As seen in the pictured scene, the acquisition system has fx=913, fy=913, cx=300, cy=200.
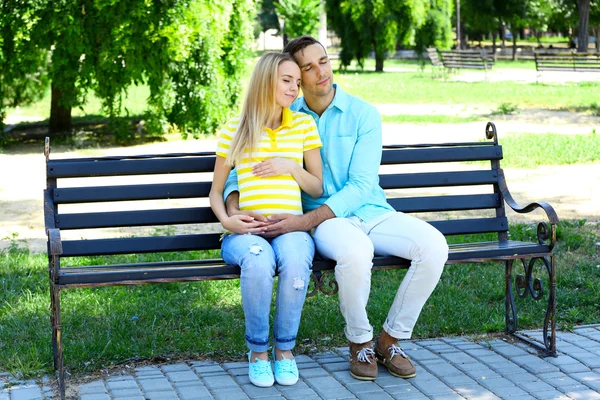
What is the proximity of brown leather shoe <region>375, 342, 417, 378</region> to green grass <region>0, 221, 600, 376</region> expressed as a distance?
462mm

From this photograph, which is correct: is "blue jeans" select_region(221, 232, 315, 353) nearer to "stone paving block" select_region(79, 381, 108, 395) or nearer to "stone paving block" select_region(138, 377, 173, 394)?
"stone paving block" select_region(138, 377, 173, 394)

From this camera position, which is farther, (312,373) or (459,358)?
(459,358)

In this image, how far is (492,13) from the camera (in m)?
49.2

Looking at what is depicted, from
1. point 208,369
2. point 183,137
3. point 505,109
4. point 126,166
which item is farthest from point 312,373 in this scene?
point 505,109

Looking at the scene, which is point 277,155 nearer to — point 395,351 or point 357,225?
point 357,225

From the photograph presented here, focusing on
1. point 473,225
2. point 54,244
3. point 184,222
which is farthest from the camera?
point 473,225

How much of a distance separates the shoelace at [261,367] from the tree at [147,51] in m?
8.28

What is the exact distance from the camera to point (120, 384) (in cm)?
408

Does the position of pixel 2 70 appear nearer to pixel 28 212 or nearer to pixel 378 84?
pixel 28 212

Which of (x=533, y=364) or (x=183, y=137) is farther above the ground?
(x=183, y=137)

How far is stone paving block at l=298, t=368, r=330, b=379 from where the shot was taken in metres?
4.20

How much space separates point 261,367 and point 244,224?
0.64m

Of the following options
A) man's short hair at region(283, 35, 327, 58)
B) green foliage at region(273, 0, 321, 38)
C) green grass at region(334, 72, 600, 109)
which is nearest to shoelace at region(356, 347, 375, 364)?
man's short hair at region(283, 35, 327, 58)

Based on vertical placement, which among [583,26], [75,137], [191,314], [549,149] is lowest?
[191,314]
